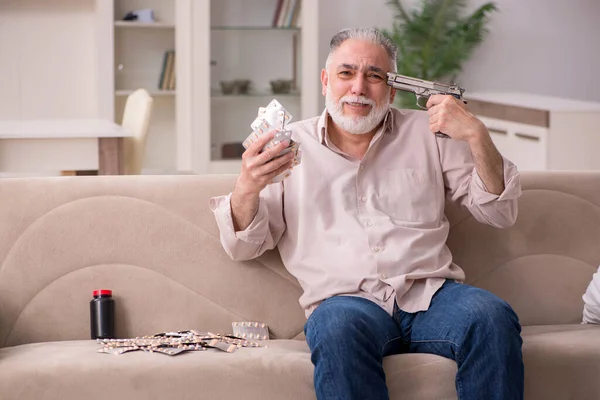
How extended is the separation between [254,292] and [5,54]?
290cm

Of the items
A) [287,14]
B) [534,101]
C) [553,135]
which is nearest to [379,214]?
[553,135]

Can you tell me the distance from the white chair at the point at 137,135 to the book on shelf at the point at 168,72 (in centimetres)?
61

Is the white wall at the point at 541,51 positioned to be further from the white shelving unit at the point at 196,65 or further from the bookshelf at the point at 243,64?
the white shelving unit at the point at 196,65

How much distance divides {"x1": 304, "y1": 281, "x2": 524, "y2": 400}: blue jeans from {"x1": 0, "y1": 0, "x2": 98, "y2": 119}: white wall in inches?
122

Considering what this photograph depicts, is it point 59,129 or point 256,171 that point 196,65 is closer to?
point 59,129

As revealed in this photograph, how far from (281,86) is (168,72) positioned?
0.63 m

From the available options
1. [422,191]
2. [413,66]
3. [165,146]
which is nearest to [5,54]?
[165,146]

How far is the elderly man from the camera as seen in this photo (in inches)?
79.4

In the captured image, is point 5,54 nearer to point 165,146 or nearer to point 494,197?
point 165,146

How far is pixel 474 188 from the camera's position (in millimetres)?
2236

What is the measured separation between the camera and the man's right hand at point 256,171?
2.07m

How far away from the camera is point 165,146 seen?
505 cm

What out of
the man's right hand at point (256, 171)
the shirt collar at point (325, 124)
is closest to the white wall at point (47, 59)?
the shirt collar at point (325, 124)

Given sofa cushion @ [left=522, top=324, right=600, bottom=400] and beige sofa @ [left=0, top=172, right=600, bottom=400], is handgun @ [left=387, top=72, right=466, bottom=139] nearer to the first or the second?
beige sofa @ [left=0, top=172, right=600, bottom=400]
